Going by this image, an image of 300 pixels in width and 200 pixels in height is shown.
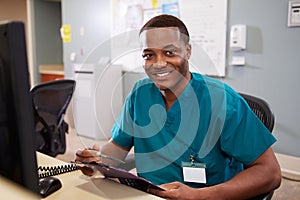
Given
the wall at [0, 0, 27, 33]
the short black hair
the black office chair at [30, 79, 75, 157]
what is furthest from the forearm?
the wall at [0, 0, 27, 33]

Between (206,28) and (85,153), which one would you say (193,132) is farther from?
(206,28)

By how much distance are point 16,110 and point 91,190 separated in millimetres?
477

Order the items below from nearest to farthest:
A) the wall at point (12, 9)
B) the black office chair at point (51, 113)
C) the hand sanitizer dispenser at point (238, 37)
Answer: the black office chair at point (51, 113)
the hand sanitizer dispenser at point (238, 37)
the wall at point (12, 9)

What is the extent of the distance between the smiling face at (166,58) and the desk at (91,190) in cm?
41

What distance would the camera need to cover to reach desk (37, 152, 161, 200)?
0.81m

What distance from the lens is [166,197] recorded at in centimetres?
85

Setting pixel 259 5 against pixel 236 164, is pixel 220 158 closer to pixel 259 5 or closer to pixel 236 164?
pixel 236 164

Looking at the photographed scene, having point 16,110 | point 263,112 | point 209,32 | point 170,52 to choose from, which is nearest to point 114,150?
point 170,52

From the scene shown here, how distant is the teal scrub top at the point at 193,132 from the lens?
990 millimetres

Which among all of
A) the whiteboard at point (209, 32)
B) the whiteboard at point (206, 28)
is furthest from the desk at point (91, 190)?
the whiteboard at point (209, 32)

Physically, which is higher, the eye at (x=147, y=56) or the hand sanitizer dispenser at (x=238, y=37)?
the hand sanitizer dispenser at (x=238, y=37)

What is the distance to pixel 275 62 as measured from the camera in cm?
262

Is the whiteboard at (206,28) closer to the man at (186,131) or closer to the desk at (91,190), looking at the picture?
the man at (186,131)

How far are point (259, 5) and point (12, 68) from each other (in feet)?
8.51
